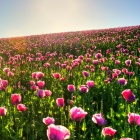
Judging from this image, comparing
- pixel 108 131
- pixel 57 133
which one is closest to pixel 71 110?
pixel 108 131

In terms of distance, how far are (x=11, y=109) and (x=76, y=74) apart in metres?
3.11

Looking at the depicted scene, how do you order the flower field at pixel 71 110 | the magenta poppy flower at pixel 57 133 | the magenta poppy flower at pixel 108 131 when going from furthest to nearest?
the flower field at pixel 71 110, the magenta poppy flower at pixel 108 131, the magenta poppy flower at pixel 57 133

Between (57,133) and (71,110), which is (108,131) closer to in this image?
(71,110)

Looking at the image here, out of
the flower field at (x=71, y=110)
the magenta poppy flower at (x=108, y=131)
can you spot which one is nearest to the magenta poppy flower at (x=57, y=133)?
the flower field at (x=71, y=110)

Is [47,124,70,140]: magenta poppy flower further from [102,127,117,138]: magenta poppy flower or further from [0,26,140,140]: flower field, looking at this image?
[102,127,117,138]: magenta poppy flower

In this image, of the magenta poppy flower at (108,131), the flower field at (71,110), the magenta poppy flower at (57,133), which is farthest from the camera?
the flower field at (71,110)

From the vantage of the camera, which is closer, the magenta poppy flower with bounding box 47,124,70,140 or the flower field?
the magenta poppy flower with bounding box 47,124,70,140

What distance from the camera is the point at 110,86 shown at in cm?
636

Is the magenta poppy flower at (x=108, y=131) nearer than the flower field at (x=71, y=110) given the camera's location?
Yes

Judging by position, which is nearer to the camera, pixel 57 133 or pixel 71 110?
pixel 57 133

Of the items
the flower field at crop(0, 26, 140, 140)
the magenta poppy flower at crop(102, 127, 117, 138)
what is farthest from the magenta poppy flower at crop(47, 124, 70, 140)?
the magenta poppy flower at crop(102, 127, 117, 138)

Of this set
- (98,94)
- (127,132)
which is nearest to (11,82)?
(98,94)

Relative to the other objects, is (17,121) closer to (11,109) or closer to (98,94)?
(11,109)

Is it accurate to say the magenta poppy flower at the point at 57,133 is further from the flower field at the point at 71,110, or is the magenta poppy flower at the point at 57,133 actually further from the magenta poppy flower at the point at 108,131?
the magenta poppy flower at the point at 108,131
